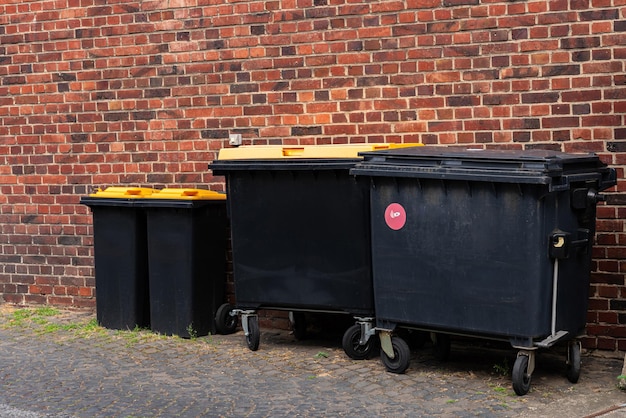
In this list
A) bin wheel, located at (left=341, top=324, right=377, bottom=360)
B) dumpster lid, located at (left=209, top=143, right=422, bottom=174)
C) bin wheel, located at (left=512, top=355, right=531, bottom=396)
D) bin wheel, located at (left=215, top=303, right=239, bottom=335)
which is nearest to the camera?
bin wheel, located at (left=512, top=355, right=531, bottom=396)

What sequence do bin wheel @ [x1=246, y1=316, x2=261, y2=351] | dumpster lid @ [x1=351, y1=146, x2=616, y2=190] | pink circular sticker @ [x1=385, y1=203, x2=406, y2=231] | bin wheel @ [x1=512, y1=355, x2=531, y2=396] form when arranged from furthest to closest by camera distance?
bin wheel @ [x1=246, y1=316, x2=261, y2=351] → pink circular sticker @ [x1=385, y1=203, x2=406, y2=231] → bin wheel @ [x1=512, y1=355, x2=531, y2=396] → dumpster lid @ [x1=351, y1=146, x2=616, y2=190]

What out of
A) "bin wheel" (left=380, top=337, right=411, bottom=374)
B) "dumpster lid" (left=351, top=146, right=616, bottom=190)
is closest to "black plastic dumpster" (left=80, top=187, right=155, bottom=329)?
"dumpster lid" (left=351, top=146, right=616, bottom=190)

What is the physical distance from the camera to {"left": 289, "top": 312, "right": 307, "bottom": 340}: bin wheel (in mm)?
7853

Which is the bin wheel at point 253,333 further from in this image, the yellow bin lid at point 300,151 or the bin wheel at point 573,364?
the bin wheel at point 573,364

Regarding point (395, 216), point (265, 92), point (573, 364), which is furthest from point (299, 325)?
point (573, 364)

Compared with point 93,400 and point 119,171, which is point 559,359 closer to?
point 93,400

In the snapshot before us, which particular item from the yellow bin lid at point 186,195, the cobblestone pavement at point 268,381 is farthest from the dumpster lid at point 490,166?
the yellow bin lid at point 186,195

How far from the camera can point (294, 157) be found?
7.21m

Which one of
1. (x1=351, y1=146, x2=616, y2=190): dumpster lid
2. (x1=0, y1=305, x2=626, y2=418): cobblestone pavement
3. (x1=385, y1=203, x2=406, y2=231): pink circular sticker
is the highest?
(x1=351, y1=146, x2=616, y2=190): dumpster lid

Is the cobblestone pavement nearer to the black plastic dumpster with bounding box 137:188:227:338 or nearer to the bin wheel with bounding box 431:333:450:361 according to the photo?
the bin wheel with bounding box 431:333:450:361

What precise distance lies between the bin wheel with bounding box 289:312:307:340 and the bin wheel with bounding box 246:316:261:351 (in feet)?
1.26

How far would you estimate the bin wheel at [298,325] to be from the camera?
785 cm

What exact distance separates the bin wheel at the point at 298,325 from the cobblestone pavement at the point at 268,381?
0.07m

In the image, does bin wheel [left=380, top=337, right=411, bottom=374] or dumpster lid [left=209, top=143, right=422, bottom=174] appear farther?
dumpster lid [left=209, top=143, right=422, bottom=174]
